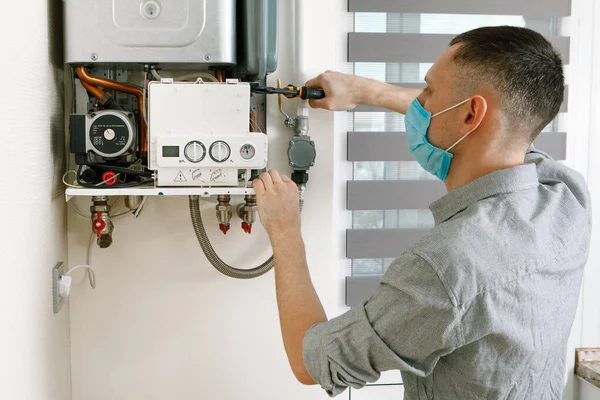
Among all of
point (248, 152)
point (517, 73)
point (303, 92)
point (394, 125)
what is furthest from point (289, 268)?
point (394, 125)

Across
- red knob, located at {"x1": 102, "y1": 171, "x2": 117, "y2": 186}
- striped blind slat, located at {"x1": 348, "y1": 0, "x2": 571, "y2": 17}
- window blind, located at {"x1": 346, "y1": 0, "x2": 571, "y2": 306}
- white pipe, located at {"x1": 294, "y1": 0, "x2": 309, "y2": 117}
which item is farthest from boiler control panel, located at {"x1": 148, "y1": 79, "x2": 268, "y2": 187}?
striped blind slat, located at {"x1": 348, "y1": 0, "x2": 571, "y2": 17}

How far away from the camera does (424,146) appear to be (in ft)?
3.92

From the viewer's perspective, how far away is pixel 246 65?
1386mm

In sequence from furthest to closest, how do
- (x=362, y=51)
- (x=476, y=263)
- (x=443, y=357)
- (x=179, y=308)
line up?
(x=362, y=51) < (x=179, y=308) < (x=443, y=357) < (x=476, y=263)

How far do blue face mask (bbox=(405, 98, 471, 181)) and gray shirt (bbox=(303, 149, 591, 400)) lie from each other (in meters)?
0.10

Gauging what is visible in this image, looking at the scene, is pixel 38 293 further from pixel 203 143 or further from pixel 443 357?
pixel 443 357

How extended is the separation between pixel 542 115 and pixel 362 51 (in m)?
0.81

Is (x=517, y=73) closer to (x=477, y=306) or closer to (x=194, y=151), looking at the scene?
(x=477, y=306)

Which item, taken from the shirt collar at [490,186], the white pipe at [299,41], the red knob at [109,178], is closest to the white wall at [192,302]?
the white pipe at [299,41]

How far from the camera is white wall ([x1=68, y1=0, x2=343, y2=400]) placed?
158cm

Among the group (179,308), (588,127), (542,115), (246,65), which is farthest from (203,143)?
(588,127)

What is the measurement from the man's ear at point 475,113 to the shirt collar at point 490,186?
0.10 metres

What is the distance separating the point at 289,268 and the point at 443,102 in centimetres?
46

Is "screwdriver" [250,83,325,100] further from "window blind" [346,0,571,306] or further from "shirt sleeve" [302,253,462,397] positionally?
"shirt sleeve" [302,253,462,397]
